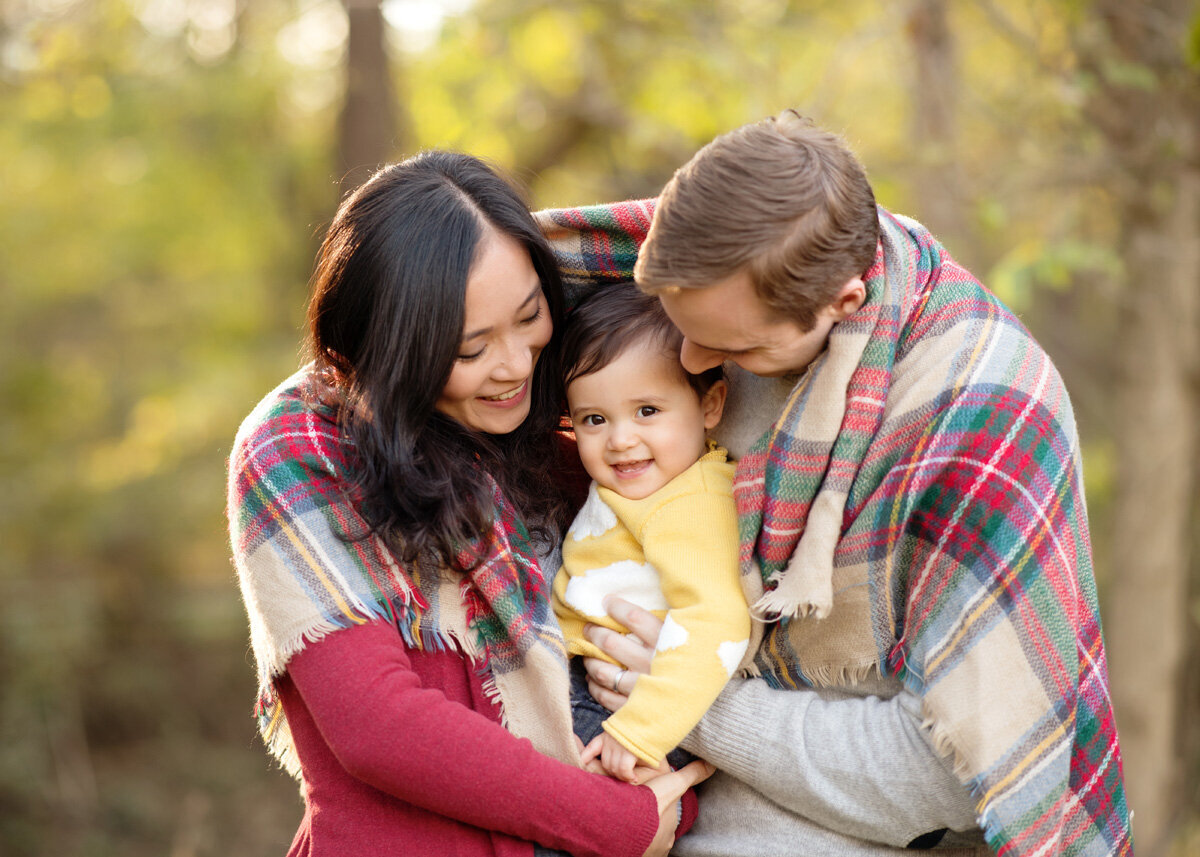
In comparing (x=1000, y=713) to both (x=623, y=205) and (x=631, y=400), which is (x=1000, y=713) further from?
(x=623, y=205)

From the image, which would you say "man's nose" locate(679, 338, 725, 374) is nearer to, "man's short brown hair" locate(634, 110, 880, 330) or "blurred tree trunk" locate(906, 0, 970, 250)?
"man's short brown hair" locate(634, 110, 880, 330)

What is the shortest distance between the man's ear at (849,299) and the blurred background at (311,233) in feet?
6.46

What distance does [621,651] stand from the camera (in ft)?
6.38

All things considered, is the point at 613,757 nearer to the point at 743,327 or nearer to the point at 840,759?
the point at 840,759

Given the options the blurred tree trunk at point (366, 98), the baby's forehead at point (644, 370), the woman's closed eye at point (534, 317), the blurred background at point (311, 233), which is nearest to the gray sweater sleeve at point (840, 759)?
the baby's forehead at point (644, 370)

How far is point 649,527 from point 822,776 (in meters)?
0.52

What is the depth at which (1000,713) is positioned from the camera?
1.65m

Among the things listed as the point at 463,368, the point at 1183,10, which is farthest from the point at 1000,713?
the point at 1183,10

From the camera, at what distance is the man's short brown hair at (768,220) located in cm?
160

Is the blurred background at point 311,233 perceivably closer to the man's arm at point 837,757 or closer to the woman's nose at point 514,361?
the woman's nose at point 514,361

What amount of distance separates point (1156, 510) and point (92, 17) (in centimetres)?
510

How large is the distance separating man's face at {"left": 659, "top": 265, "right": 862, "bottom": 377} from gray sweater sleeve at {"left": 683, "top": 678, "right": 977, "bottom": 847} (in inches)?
23.0

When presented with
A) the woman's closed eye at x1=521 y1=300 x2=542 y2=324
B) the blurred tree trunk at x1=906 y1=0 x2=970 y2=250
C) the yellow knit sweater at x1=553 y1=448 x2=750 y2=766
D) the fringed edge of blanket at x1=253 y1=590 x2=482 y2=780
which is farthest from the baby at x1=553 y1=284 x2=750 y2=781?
the blurred tree trunk at x1=906 y1=0 x2=970 y2=250

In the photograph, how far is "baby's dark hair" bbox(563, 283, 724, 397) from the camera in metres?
2.04
